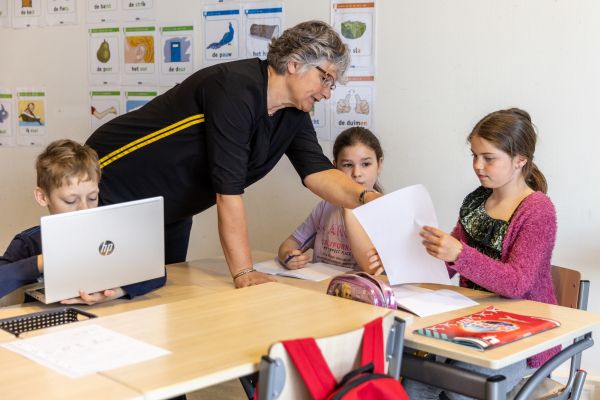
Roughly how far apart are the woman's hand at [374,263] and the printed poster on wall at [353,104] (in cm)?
101

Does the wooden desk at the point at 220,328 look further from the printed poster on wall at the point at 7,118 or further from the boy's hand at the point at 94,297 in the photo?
the printed poster on wall at the point at 7,118

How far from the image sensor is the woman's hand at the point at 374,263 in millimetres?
2320

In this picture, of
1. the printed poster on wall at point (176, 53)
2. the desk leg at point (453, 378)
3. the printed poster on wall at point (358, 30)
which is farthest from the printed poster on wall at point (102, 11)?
the desk leg at point (453, 378)

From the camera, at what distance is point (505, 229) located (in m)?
2.23

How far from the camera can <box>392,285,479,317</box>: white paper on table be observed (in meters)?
2.01

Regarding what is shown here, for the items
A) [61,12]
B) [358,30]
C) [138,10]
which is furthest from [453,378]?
[61,12]

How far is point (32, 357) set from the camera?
59.0 inches

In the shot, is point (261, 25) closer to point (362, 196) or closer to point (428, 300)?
point (362, 196)

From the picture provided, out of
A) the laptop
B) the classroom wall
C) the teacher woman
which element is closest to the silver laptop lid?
the laptop

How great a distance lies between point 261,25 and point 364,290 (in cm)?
185

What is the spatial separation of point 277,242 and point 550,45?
1.46 m

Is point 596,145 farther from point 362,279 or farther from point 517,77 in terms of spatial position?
point 362,279

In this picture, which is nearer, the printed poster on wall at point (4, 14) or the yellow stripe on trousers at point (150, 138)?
the yellow stripe on trousers at point (150, 138)

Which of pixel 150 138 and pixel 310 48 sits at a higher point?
pixel 310 48
